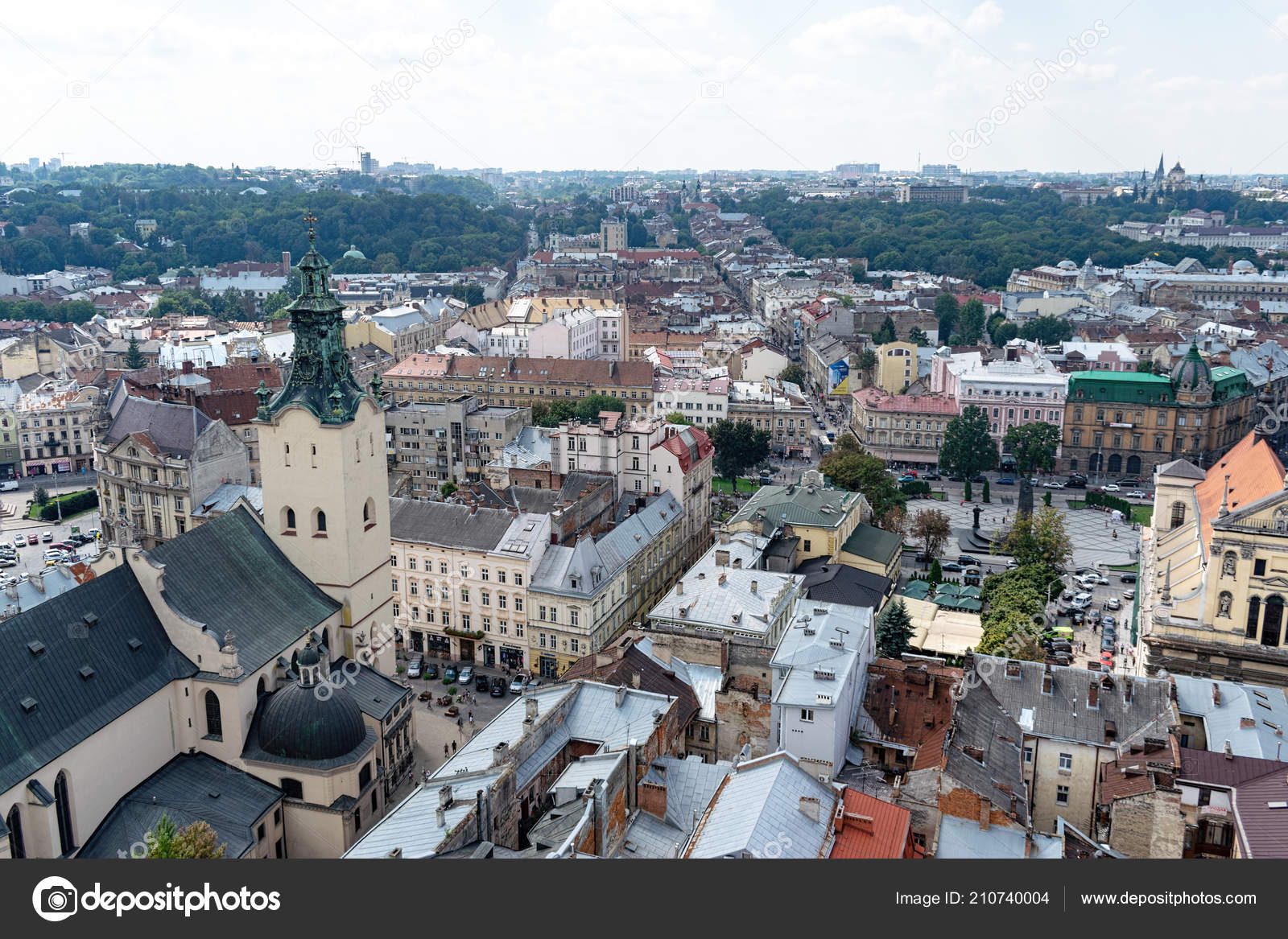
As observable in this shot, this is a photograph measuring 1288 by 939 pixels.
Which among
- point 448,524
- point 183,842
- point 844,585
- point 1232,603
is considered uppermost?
point 448,524

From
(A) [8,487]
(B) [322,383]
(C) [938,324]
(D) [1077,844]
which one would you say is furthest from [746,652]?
(C) [938,324]

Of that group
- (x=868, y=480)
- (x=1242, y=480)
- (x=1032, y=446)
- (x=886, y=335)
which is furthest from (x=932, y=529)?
(x=886, y=335)

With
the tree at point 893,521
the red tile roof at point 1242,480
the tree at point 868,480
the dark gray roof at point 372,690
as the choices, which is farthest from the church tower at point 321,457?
the tree at point 868,480

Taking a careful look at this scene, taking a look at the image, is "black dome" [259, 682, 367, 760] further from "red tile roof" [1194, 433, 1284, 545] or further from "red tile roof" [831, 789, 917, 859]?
"red tile roof" [1194, 433, 1284, 545]

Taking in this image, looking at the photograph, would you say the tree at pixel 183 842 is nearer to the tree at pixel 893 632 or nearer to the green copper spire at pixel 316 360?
the green copper spire at pixel 316 360

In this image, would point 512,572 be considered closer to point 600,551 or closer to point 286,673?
point 600,551
